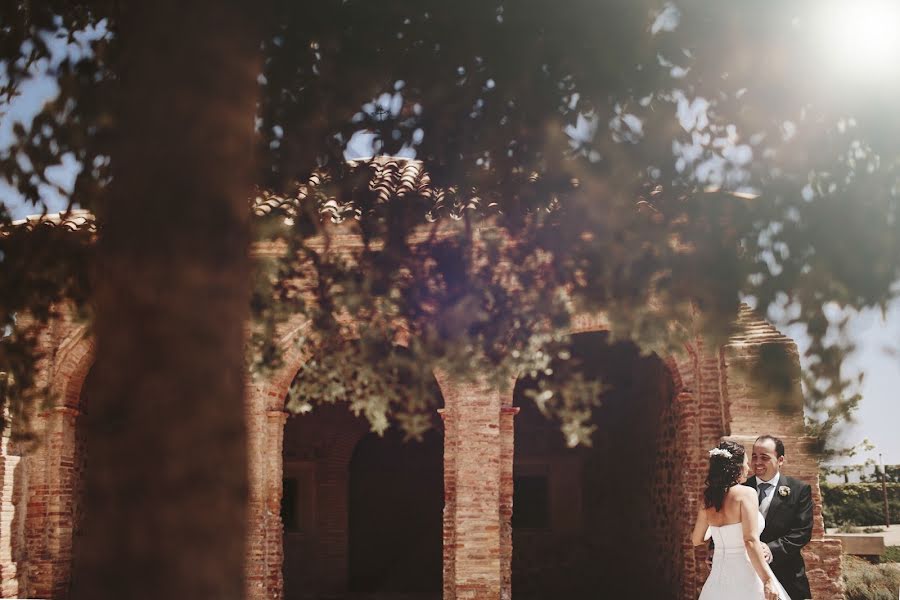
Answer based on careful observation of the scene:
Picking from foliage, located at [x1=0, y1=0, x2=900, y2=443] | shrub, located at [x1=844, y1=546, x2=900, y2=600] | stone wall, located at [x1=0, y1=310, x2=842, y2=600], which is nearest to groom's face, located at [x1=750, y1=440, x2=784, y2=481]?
foliage, located at [x1=0, y1=0, x2=900, y2=443]

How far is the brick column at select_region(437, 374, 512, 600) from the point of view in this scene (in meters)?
10.4

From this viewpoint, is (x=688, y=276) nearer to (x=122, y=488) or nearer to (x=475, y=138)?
(x=475, y=138)

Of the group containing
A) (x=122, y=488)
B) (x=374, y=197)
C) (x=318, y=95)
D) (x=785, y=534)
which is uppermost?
(x=318, y=95)

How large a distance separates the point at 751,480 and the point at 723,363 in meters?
4.67

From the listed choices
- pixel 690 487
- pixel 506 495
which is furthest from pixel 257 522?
pixel 690 487

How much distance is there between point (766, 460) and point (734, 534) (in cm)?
88

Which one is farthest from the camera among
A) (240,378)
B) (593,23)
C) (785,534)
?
(785,534)

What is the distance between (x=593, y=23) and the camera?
3.75 meters

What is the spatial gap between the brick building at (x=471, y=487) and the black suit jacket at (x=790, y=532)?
2.19 meters

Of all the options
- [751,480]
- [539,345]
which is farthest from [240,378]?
[751,480]

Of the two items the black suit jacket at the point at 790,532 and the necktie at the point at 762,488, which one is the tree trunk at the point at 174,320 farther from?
the necktie at the point at 762,488

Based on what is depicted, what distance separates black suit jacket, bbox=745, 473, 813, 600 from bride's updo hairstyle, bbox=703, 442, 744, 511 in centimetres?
69

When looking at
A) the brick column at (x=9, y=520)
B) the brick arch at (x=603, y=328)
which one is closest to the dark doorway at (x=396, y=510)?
the brick arch at (x=603, y=328)

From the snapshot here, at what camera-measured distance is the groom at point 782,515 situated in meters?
5.94
